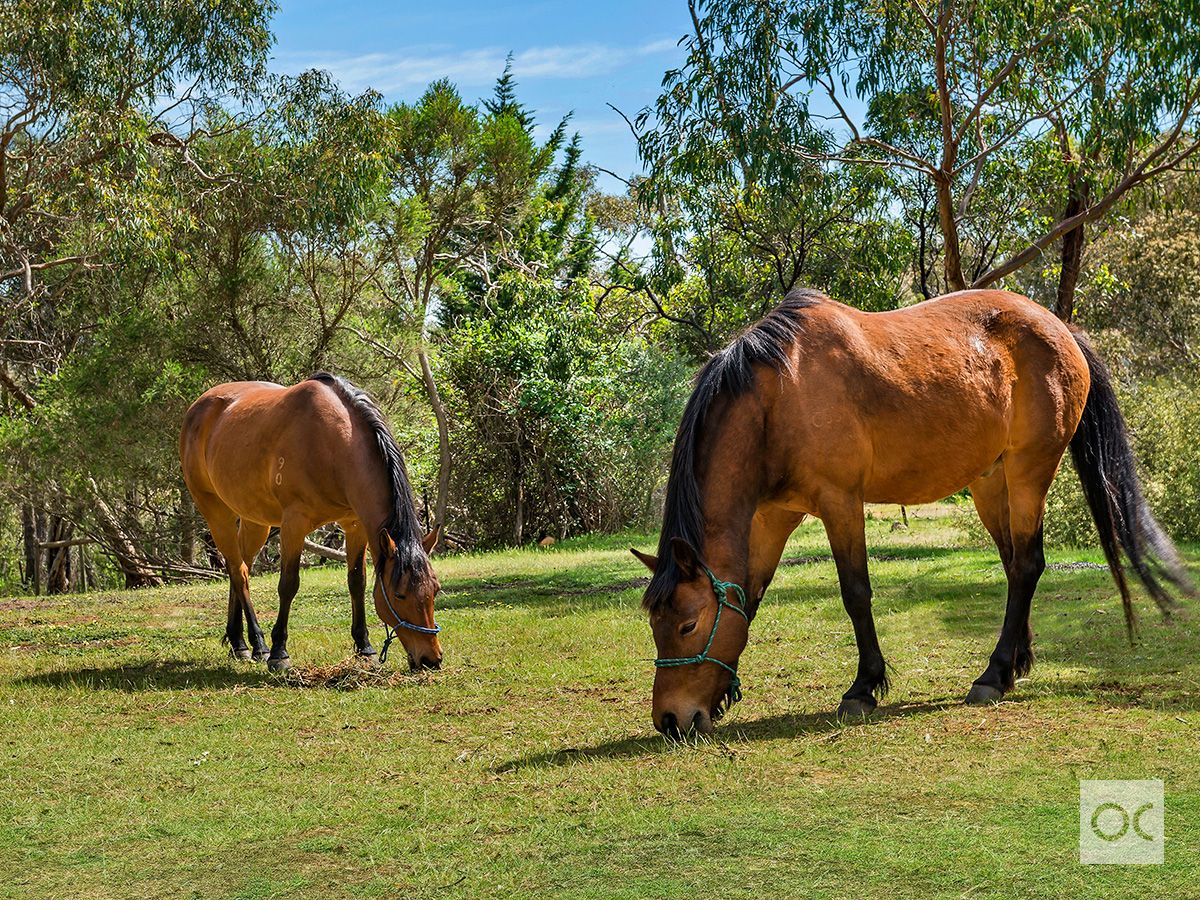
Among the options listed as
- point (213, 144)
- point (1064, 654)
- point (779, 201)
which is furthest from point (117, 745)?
point (213, 144)

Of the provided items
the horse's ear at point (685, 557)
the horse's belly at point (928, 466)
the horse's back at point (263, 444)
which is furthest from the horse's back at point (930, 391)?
the horse's back at point (263, 444)

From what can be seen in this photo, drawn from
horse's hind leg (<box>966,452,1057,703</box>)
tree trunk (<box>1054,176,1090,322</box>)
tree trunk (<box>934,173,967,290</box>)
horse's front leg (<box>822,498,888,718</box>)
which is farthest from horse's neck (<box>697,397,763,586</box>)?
tree trunk (<box>1054,176,1090,322</box>)

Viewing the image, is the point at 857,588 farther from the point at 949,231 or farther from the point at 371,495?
the point at 949,231

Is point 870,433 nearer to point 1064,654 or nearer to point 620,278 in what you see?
point 1064,654

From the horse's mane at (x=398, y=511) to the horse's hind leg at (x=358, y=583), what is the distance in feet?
2.17

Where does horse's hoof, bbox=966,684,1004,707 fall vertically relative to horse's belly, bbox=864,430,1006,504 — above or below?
below

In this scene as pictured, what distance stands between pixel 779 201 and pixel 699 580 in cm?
954

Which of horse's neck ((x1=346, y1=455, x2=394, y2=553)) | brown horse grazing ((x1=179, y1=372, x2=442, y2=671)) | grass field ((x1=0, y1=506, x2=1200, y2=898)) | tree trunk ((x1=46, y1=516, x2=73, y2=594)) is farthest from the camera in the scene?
tree trunk ((x1=46, y1=516, x2=73, y2=594))

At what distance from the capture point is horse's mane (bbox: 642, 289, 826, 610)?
18.6ft

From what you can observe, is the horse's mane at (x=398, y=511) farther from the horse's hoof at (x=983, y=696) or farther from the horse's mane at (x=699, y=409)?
the horse's hoof at (x=983, y=696)

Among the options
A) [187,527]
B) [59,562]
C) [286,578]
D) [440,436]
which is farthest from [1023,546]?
[59,562]

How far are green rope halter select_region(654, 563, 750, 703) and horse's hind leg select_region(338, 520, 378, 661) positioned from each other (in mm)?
3584

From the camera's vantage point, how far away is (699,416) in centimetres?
600

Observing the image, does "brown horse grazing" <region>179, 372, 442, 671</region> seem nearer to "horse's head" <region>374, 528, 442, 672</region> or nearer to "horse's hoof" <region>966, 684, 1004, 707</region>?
"horse's head" <region>374, 528, 442, 672</region>
